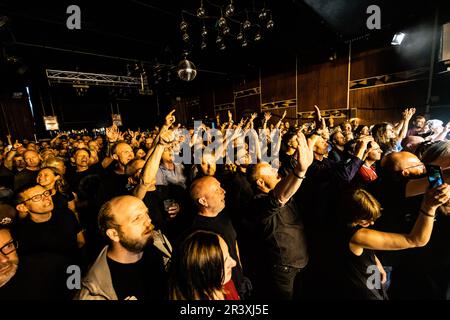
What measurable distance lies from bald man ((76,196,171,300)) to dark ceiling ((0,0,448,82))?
149 inches

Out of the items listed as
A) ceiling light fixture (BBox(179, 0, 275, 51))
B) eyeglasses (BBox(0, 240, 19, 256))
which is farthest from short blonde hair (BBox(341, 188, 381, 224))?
ceiling light fixture (BBox(179, 0, 275, 51))

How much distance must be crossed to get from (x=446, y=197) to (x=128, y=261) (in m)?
1.81

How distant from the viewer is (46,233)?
1845mm

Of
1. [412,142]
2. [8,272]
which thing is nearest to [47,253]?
[8,272]

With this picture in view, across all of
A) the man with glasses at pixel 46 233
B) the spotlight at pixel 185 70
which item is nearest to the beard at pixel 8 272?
the man with glasses at pixel 46 233

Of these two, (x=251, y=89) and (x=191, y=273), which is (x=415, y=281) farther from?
(x=251, y=89)

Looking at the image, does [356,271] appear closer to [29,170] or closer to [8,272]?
[8,272]

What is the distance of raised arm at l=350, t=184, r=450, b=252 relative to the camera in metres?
1.18

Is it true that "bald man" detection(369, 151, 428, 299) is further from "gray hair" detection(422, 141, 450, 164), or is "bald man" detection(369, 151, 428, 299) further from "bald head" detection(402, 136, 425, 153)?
"bald head" detection(402, 136, 425, 153)

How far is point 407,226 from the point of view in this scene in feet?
5.43

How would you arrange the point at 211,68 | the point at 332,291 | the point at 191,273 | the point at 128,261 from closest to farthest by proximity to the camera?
the point at 191,273 < the point at 128,261 < the point at 332,291 < the point at 211,68

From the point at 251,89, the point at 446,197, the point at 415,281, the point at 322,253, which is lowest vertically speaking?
the point at 415,281

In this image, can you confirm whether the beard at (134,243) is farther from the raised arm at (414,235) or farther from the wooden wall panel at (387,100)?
the wooden wall panel at (387,100)
